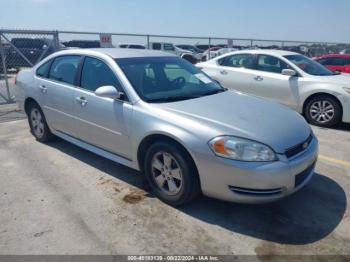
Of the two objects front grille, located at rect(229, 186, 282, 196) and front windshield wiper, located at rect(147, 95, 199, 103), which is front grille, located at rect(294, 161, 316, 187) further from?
front windshield wiper, located at rect(147, 95, 199, 103)

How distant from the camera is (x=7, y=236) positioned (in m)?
3.03

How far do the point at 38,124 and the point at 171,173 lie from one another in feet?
10.1

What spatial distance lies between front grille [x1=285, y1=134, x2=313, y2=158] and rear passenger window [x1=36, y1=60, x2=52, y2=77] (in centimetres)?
378

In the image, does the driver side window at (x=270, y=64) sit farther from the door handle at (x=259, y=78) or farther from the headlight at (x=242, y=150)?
the headlight at (x=242, y=150)

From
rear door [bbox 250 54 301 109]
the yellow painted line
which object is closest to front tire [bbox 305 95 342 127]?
rear door [bbox 250 54 301 109]

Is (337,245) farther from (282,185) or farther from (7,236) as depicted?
(7,236)

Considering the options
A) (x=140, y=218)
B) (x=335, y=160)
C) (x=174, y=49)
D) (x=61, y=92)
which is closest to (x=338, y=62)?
(x=335, y=160)

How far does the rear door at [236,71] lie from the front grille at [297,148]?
4290 mm

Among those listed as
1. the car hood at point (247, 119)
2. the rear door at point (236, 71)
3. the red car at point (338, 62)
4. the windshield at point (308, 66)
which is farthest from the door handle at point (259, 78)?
the red car at point (338, 62)

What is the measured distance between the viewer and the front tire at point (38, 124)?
5289mm

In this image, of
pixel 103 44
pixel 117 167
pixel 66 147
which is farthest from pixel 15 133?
pixel 103 44

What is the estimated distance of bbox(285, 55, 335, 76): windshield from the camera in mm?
7102

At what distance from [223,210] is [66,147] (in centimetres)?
298

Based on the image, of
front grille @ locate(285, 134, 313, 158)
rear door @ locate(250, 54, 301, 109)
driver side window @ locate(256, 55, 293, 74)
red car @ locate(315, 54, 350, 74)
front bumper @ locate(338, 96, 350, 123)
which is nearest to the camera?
front grille @ locate(285, 134, 313, 158)
